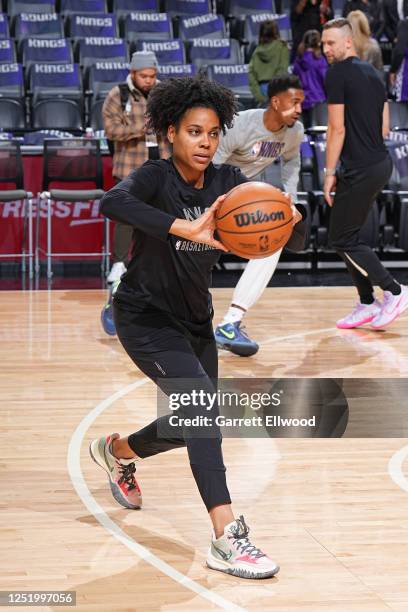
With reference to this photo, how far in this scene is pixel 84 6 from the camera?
1375cm

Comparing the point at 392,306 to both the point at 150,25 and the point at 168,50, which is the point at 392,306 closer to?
the point at 168,50

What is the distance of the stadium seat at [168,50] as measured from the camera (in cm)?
1270

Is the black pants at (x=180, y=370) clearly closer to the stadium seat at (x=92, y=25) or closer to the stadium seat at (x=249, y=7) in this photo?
the stadium seat at (x=92, y=25)

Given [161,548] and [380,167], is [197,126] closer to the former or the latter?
[161,548]

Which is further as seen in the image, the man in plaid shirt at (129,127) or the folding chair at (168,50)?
the folding chair at (168,50)

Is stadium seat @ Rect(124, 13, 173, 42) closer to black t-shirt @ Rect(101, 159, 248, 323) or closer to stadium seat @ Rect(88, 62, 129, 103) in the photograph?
stadium seat @ Rect(88, 62, 129, 103)

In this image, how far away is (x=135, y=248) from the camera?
361 centimetres

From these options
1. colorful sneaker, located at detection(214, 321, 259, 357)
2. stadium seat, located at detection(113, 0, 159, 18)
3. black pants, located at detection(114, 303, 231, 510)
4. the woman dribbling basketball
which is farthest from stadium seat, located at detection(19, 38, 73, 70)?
black pants, located at detection(114, 303, 231, 510)

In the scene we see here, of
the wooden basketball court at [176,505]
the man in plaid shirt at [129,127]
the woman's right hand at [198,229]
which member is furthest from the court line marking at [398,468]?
the man in plaid shirt at [129,127]

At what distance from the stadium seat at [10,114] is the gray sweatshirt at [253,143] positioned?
18.7 feet

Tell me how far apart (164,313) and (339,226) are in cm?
386

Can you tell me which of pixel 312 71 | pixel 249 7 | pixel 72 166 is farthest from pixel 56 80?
pixel 249 7

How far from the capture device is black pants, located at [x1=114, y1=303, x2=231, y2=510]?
3.33 metres

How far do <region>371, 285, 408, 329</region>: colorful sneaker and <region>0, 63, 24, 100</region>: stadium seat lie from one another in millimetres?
6247
